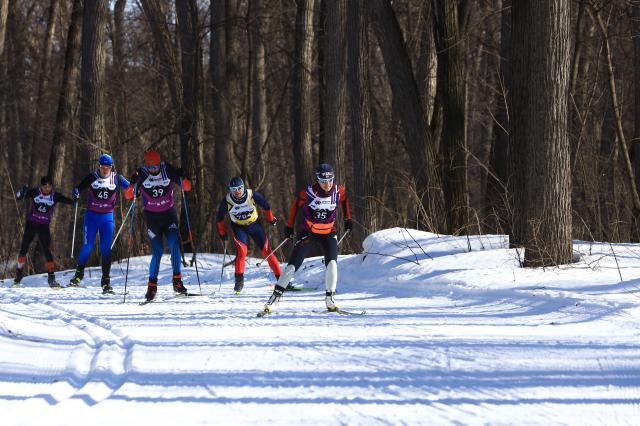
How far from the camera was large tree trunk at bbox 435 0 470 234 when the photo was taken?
1522 cm

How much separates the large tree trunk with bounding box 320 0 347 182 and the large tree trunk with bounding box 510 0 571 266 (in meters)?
7.38

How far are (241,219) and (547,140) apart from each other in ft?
15.6

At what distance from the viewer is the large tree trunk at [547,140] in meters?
11.1

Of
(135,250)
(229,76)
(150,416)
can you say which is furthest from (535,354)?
(229,76)

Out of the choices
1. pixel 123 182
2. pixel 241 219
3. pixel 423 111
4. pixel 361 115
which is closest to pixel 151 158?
pixel 241 219

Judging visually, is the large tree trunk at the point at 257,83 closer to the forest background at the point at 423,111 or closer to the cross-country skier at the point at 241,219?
the forest background at the point at 423,111

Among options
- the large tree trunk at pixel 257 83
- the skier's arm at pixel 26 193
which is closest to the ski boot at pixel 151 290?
the skier's arm at pixel 26 193

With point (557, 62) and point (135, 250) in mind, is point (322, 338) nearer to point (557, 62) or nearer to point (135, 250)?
point (557, 62)

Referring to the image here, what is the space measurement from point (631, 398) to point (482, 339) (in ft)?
6.87

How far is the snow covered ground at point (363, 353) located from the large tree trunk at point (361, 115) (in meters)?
5.76

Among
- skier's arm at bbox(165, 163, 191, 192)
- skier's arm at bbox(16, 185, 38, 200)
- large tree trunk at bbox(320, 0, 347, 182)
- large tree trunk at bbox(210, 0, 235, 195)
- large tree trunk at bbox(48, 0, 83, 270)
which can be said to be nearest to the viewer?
skier's arm at bbox(165, 163, 191, 192)

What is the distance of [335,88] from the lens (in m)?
18.4

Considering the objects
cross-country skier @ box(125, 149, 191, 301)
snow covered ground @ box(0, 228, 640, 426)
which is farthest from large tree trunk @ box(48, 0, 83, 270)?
snow covered ground @ box(0, 228, 640, 426)

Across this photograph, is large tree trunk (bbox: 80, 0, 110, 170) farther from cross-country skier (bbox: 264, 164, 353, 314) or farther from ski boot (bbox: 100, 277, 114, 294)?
cross-country skier (bbox: 264, 164, 353, 314)
